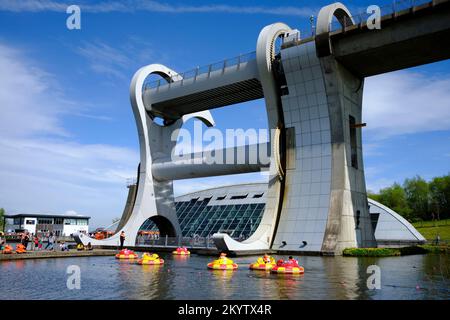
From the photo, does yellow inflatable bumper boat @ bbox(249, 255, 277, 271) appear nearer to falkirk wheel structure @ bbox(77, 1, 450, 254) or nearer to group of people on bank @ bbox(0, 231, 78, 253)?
falkirk wheel structure @ bbox(77, 1, 450, 254)

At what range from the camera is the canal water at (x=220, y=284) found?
44.6ft

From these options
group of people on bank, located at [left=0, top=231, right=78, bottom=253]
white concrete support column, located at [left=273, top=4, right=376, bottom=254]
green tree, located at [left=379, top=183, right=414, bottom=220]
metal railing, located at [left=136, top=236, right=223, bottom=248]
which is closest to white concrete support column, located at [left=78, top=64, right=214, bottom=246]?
metal railing, located at [left=136, top=236, right=223, bottom=248]

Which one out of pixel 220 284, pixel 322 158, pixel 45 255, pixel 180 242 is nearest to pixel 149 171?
pixel 180 242

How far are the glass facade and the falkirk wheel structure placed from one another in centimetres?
1881

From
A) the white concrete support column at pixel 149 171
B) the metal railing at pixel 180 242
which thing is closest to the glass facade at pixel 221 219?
the white concrete support column at pixel 149 171

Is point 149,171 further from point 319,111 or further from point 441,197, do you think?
point 441,197

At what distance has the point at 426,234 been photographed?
76875 millimetres

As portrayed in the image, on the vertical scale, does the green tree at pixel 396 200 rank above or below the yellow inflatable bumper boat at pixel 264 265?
above

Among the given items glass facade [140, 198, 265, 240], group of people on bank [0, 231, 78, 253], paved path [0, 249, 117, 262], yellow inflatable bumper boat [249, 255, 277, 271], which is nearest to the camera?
yellow inflatable bumper boat [249, 255, 277, 271]

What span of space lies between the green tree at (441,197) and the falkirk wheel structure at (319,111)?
80.8 m

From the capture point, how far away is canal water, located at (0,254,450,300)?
13.6 metres

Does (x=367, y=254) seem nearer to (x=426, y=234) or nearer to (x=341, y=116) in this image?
(x=341, y=116)

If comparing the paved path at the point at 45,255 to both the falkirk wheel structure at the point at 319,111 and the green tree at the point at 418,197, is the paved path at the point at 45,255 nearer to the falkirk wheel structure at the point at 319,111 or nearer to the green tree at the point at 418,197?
the falkirk wheel structure at the point at 319,111
